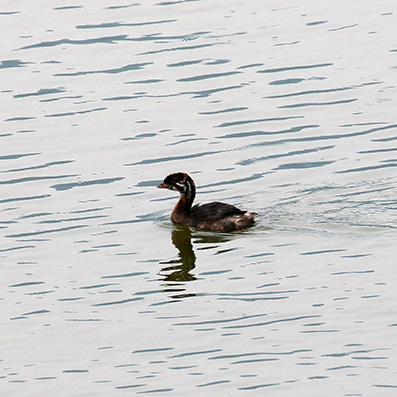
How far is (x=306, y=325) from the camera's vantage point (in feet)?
43.8

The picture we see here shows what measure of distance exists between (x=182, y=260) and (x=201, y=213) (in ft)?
4.97

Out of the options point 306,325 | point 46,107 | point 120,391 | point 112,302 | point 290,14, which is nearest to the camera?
point 120,391

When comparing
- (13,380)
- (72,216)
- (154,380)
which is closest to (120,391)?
(154,380)

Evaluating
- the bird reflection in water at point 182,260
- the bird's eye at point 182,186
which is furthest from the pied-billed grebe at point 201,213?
the bird reflection in water at point 182,260

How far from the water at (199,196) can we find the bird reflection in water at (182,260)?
0.04m

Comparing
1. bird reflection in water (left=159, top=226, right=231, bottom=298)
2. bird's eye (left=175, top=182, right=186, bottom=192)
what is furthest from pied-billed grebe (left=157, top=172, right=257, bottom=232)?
bird reflection in water (left=159, top=226, right=231, bottom=298)

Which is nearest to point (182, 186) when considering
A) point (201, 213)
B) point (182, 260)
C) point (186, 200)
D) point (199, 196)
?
point (186, 200)

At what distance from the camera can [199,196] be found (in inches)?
744

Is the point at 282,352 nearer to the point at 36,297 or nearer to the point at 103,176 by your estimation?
the point at 36,297

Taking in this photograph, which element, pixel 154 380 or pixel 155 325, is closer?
pixel 154 380

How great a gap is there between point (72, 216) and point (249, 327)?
5034mm

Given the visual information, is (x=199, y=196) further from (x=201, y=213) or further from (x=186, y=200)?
(x=201, y=213)

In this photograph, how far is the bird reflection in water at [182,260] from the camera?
15.3 metres

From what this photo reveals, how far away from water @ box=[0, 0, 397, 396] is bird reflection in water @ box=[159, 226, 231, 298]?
4 cm
